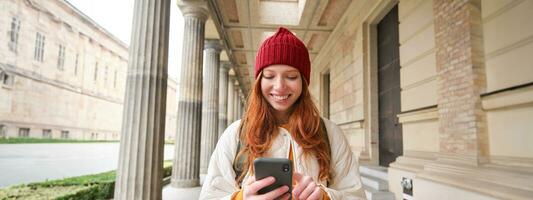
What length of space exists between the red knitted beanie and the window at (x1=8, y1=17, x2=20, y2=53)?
27.0ft

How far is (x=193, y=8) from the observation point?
853 cm

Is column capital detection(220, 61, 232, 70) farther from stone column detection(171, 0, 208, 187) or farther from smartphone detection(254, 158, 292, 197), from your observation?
smartphone detection(254, 158, 292, 197)

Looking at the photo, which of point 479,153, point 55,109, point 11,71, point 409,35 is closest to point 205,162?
point 55,109

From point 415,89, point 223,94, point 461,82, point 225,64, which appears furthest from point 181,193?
point 223,94

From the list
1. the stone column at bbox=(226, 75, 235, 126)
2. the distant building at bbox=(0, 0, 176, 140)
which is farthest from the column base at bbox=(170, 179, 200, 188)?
the stone column at bbox=(226, 75, 235, 126)

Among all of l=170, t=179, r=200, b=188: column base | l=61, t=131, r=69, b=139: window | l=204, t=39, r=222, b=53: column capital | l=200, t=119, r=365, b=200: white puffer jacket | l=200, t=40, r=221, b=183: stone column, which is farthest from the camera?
l=61, t=131, r=69, b=139: window

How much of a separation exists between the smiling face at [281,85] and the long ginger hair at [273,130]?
63 millimetres

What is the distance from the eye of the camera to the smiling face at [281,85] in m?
1.45

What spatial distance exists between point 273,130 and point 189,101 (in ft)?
25.1

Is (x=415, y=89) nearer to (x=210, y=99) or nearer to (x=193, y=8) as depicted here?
(x=193, y=8)

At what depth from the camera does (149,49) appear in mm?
4934

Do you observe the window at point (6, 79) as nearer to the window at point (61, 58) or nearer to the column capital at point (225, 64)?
the window at point (61, 58)

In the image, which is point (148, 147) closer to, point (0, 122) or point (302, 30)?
point (0, 122)

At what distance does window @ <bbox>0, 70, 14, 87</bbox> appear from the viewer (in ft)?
22.9
